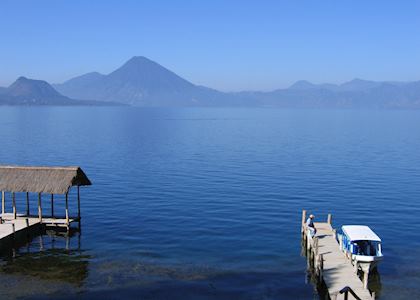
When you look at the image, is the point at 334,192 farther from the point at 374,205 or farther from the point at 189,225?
the point at 189,225

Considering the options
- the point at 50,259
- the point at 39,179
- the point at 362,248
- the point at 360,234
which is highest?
the point at 39,179

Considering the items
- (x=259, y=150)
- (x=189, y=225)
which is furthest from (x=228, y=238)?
(x=259, y=150)

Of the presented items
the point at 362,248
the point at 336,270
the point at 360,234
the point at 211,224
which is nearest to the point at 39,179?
the point at 211,224

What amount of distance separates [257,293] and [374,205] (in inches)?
1072

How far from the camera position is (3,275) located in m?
33.7

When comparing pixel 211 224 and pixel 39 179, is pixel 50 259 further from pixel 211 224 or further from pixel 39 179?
pixel 211 224

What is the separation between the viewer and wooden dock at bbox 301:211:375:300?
29153mm

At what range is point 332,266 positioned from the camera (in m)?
33.5

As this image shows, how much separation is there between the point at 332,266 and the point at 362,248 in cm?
289

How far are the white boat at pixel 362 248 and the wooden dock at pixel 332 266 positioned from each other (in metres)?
0.61

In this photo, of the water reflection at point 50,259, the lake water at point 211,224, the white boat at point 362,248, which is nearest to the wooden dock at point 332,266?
the white boat at point 362,248

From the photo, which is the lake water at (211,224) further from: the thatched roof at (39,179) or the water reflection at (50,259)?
the thatched roof at (39,179)

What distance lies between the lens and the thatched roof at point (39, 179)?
41.5 metres

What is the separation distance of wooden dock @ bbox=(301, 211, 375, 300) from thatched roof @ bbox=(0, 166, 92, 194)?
19.5 meters
